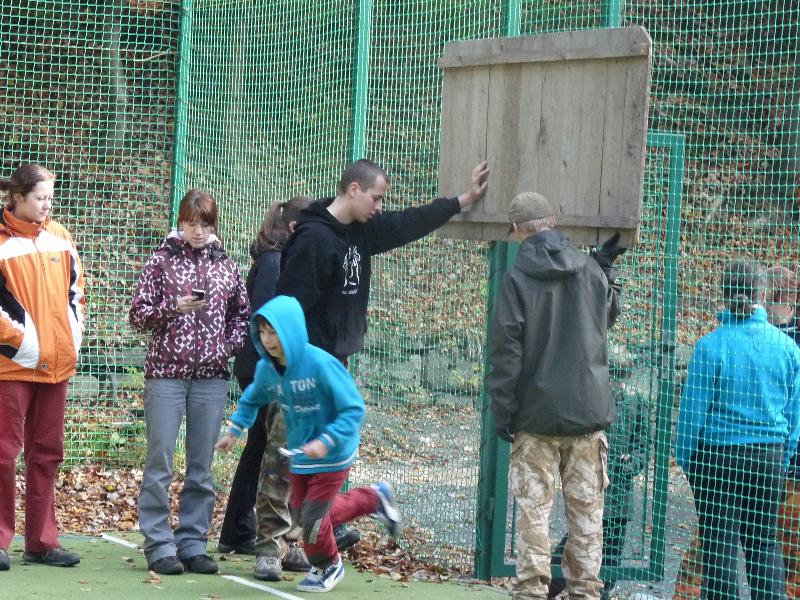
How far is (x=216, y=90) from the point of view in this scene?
8.68m

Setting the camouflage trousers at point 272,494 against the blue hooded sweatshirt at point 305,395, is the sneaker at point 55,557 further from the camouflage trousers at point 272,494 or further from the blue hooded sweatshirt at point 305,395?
the blue hooded sweatshirt at point 305,395

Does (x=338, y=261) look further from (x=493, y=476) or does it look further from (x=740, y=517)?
(x=740, y=517)

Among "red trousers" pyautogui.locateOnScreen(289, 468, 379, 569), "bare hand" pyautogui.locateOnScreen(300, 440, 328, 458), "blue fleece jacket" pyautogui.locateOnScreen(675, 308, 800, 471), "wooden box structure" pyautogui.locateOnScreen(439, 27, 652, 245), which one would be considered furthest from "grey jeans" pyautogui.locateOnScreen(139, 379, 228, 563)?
"blue fleece jacket" pyautogui.locateOnScreen(675, 308, 800, 471)

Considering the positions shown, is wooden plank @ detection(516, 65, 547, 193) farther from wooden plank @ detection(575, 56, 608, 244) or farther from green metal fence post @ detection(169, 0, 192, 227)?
green metal fence post @ detection(169, 0, 192, 227)

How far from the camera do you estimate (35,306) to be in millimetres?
6180

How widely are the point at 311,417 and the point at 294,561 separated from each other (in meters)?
1.32

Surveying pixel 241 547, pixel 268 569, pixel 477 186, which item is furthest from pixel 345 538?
pixel 477 186

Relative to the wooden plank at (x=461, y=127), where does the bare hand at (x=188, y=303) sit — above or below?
below

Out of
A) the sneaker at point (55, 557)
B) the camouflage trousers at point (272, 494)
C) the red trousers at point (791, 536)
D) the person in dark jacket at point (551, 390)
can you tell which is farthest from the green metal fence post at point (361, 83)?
the red trousers at point (791, 536)

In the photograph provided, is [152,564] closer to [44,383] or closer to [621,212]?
[44,383]

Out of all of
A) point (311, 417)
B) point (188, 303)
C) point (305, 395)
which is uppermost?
point (188, 303)

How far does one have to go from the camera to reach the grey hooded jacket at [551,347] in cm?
515

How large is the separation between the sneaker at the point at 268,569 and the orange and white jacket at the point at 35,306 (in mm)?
1449

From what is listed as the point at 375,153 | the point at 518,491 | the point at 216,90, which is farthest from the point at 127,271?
the point at 518,491
